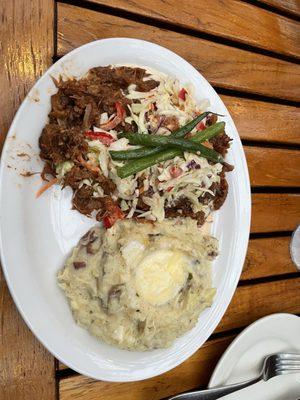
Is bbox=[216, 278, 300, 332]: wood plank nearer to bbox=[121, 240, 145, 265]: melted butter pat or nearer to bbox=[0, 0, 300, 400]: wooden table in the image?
bbox=[0, 0, 300, 400]: wooden table

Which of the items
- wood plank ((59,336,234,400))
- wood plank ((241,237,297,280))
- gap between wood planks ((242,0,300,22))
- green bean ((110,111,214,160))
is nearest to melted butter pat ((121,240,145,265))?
green bean ((110,111,214,160))

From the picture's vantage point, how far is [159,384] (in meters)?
2.03

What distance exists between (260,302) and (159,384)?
713mm

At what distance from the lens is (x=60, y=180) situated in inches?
65.5

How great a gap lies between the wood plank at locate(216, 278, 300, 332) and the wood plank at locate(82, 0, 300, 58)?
1.32 meters

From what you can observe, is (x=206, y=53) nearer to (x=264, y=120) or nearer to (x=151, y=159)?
(x=264, y=120)

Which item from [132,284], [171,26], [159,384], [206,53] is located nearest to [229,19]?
[206,53]

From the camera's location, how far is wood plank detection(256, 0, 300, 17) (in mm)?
2482

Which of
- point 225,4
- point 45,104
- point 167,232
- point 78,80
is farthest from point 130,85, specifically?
point 225,4

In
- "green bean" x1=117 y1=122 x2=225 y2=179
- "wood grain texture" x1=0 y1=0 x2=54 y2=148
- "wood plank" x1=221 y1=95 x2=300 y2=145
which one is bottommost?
"wood plank" x1=221 y1=95 x2=300 y2=145

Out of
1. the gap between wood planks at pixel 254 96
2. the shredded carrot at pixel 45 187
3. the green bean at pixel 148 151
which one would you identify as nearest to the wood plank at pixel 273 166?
the gap between wood planks at pixel 254 96

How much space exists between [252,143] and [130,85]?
0.93 metres

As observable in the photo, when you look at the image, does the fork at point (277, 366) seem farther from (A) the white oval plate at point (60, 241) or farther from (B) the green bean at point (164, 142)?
(B) the green bean at point (164, 142)

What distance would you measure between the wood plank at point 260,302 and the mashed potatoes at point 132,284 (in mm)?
582
